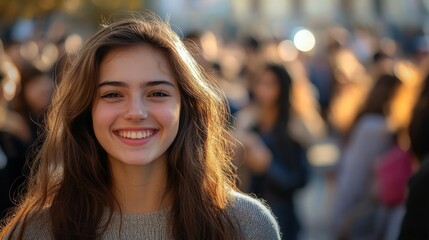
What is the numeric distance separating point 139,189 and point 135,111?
31 centimetres

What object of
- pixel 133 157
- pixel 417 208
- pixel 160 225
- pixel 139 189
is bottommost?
pixel 417 208

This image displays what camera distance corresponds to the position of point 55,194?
14.0 ft

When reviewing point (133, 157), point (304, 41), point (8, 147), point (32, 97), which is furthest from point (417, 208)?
point (304, 41)

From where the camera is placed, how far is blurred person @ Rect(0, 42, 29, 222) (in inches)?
272

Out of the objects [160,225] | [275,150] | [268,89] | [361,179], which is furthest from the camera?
[268,89]

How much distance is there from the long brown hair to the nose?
0.15m

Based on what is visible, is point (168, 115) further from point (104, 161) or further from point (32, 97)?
point (32, 97)

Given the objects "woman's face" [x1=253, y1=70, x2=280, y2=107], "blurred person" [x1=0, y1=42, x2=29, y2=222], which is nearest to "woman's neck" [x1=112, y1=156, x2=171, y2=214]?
"blurred person" [x1=0, y1=42, x2=29, y2=222]

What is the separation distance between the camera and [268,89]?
8.85 meters

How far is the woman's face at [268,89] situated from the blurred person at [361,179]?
0.67 meters

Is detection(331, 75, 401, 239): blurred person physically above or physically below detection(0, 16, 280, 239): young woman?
below

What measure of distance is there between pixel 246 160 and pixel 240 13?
141ft

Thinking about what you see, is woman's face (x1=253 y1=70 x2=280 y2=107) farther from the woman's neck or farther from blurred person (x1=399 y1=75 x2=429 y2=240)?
the woman's neck

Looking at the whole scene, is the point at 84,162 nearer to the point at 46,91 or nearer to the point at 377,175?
the point at 377,175
